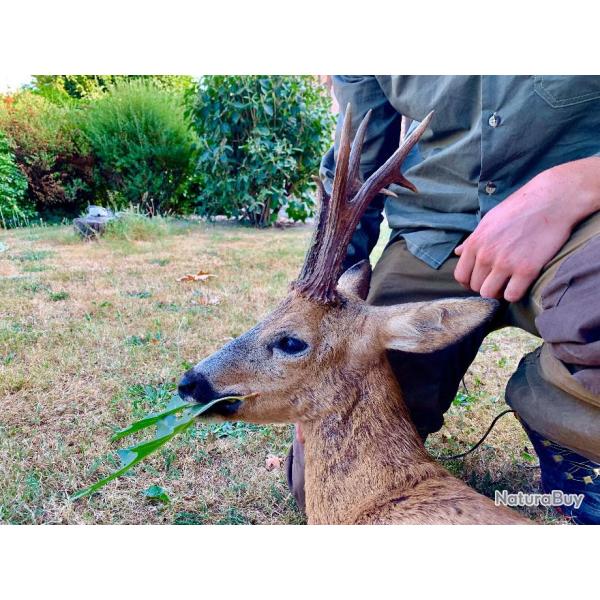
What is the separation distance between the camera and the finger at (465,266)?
1.62 metres

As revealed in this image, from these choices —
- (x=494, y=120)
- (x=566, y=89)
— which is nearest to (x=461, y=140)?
(x=494, y=120)

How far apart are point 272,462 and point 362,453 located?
0.51m

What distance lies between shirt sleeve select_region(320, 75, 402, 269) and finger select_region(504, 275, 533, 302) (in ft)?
1.98

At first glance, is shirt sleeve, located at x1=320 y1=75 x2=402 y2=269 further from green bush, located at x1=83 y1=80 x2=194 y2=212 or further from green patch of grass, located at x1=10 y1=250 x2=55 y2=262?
green patch of grass, located at x1=10 y1=250 x2=55 y2=262

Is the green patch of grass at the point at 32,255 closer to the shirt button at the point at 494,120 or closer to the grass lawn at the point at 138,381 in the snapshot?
the grass lawn at the point at 138,381

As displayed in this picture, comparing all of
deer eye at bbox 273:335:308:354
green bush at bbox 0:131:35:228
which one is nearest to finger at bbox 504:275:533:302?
deer eye at bbox 273:335:308:354

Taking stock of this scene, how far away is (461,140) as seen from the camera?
6.04 feet

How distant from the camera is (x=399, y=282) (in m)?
2.06

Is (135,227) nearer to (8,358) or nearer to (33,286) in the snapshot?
(33,286)

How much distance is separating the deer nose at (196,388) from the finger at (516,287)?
0.83 m

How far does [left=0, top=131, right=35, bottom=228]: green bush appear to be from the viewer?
1.88 metres

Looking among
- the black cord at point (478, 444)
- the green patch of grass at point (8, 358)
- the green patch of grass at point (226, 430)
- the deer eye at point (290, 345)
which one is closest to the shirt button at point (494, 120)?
the deer eye at point (290, 345)

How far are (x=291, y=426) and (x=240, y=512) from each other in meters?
0.51

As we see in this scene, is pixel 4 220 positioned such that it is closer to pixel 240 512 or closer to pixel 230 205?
pixel 230 205
